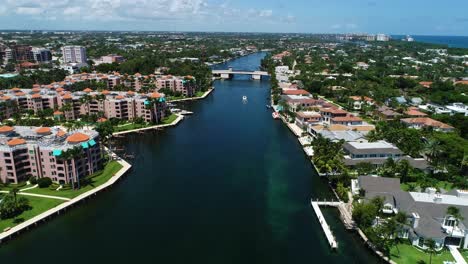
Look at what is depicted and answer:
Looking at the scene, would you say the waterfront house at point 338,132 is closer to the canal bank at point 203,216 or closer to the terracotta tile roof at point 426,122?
the canal bank at point 203,216

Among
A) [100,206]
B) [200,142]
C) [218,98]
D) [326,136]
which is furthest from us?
[218,98]

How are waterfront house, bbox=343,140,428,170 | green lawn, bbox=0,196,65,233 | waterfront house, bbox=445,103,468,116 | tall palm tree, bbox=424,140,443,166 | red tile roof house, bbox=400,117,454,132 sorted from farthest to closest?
1. waterfront house, bbox=445,103,468,116
2. red tile roof house, bbox=400,117,454,132
3. tall palm tree, bbox=424,140,443,166
4. waterfront house, bbox=343,140,428,170
5. green lawn, bbox=0,196,65,233

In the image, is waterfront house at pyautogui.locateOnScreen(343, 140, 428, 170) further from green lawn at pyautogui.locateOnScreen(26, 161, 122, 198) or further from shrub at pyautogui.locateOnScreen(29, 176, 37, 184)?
shrub at pyautogui.locateOnScreen(29, 176, 37, 184)

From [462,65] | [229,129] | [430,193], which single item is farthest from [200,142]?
[462,65]

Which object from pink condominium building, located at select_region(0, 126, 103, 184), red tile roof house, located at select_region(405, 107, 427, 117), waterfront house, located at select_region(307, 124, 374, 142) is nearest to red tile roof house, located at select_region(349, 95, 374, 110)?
red tile roof house, located at select_region(405, 107, 427, 117)

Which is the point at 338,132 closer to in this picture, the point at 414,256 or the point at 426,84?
the point at 414,256

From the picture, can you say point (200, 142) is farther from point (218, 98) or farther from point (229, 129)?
point (218, 98)
